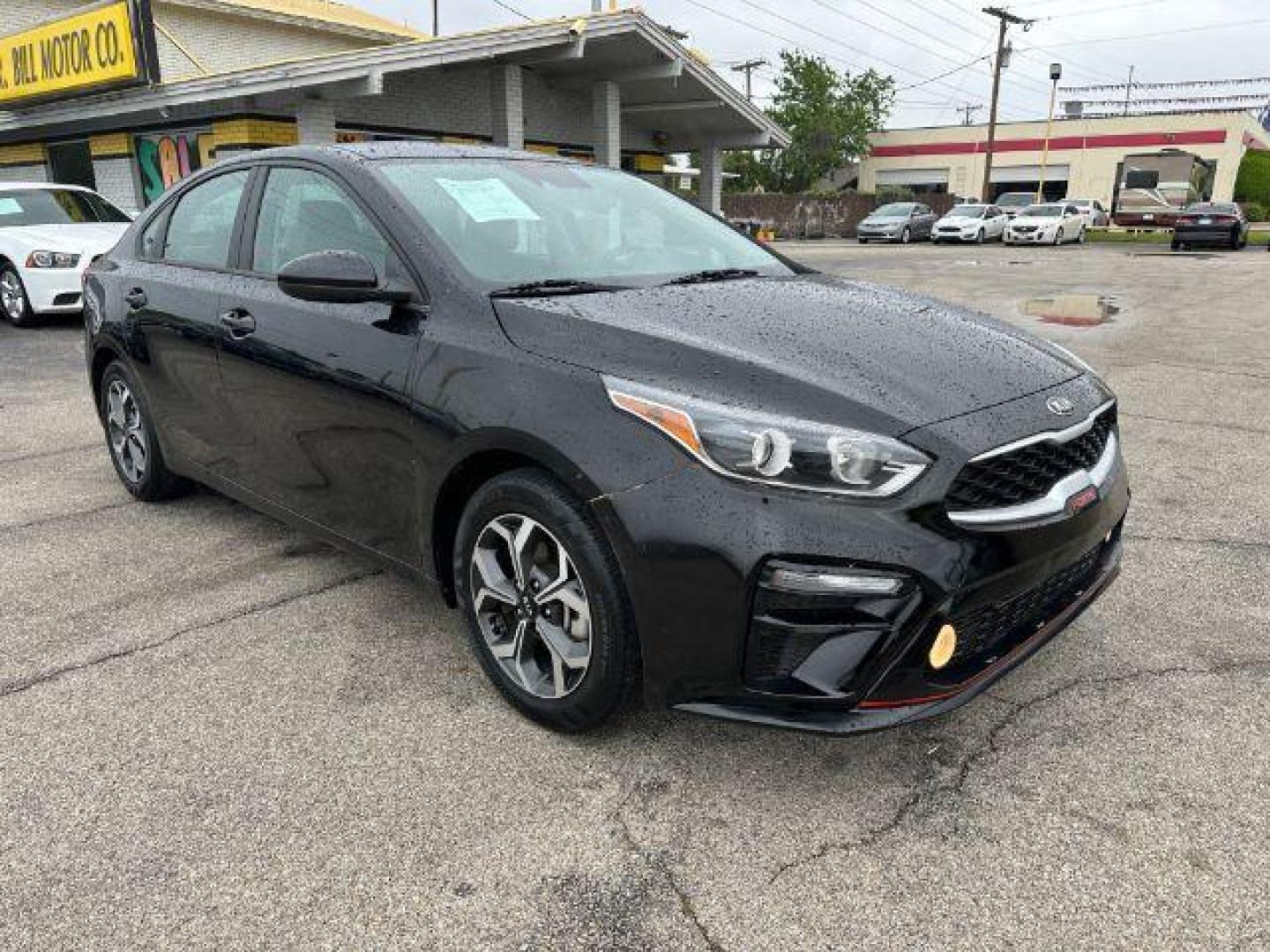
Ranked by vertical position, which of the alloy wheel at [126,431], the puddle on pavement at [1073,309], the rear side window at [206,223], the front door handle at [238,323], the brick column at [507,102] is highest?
the brick column at [507,102]

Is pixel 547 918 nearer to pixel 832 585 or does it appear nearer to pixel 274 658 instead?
pixel 832 585

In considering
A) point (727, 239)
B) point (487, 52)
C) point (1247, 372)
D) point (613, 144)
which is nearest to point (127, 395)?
point (727, 239)

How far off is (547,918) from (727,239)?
2714 mm

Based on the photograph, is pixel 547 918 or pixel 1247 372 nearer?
pixel 547 918

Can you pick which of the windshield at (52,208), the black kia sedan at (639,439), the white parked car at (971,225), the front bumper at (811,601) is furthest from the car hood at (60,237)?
the white parked car at (971,225)

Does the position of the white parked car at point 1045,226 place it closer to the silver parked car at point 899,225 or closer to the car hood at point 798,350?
the silver parked car at point 899,225

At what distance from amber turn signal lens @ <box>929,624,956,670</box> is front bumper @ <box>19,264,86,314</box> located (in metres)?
10.7

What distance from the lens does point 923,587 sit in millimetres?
2111

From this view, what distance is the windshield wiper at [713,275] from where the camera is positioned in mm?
3188

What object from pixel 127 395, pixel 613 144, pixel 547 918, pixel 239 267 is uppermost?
pixel 613 144

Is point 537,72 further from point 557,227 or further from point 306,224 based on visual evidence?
point 557,227

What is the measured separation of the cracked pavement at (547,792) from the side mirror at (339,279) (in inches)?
46.2

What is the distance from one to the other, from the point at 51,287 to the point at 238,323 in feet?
27.9

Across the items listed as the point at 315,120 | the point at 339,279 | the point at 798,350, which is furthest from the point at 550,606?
the point at 315,120
